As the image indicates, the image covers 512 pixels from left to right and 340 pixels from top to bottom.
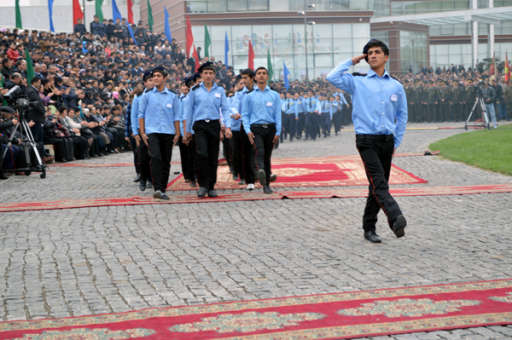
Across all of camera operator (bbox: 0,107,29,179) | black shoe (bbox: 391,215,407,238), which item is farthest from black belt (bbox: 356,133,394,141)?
camera operator (bbox: 0,107,29,179)

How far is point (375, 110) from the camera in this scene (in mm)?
7473

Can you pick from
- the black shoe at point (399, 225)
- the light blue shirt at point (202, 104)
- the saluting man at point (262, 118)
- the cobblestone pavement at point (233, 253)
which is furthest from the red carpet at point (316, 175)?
the black shoe at point (399, 225)

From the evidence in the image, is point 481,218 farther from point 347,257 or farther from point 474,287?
point 474,287

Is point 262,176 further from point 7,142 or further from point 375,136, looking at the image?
point 7,142

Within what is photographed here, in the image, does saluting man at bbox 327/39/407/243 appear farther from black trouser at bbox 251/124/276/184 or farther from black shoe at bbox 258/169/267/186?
black trouser at bbox 251/124/276/184

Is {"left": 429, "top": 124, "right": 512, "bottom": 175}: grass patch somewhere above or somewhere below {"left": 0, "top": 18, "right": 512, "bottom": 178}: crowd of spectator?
below

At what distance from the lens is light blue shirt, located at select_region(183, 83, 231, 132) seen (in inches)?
470

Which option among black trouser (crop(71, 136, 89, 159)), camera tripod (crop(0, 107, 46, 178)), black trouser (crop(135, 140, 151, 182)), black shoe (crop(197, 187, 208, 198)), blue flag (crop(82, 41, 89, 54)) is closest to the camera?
black shoe (crop(197, 187, 208, 198))

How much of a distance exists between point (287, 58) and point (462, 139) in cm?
4050

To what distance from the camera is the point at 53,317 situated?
5098 mm

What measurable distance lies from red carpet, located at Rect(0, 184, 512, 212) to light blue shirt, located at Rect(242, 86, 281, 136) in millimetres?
1167

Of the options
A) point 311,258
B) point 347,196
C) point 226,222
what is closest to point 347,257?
point 311,258

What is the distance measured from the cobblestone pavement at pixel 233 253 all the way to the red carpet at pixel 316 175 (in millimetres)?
2535

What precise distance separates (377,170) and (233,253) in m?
1.59
